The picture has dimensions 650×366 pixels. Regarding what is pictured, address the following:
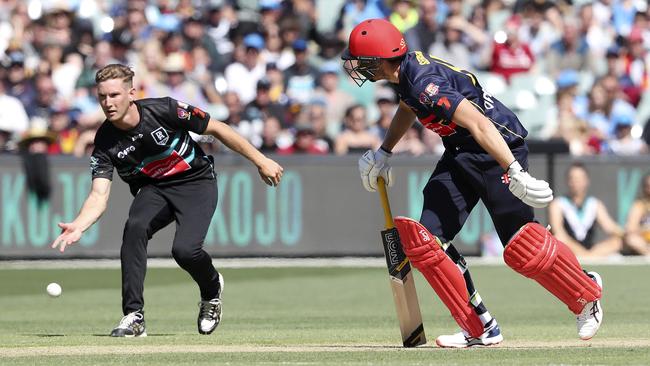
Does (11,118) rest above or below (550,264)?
below

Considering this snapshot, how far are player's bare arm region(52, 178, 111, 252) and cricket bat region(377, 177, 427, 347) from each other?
189cm

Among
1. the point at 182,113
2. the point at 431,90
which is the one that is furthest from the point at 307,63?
the point at 431,90

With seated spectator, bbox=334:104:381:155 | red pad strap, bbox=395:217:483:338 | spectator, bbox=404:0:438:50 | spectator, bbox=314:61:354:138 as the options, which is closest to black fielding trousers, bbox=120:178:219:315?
red pad strap, bbox=395:217:483:338

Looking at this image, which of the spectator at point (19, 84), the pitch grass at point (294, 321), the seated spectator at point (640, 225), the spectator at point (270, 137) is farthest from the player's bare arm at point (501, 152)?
the spectator at point (19, 84)

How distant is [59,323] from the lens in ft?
37.2

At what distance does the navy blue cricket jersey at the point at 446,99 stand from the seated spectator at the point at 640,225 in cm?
873

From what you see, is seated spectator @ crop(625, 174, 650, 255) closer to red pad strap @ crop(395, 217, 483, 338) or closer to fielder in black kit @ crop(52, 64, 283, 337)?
fielder in black kit @ crop(52, 64, 283, 337)

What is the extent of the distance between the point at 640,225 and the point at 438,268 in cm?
913

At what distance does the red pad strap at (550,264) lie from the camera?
27.9 feet

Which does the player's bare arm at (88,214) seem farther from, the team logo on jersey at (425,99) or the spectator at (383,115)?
the spectator at (383,115)

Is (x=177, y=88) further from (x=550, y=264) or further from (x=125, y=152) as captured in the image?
(x=550, y=264)

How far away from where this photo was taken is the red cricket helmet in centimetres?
840

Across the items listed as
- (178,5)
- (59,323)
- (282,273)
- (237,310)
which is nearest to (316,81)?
(178,5)

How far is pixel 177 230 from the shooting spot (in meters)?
9.98
